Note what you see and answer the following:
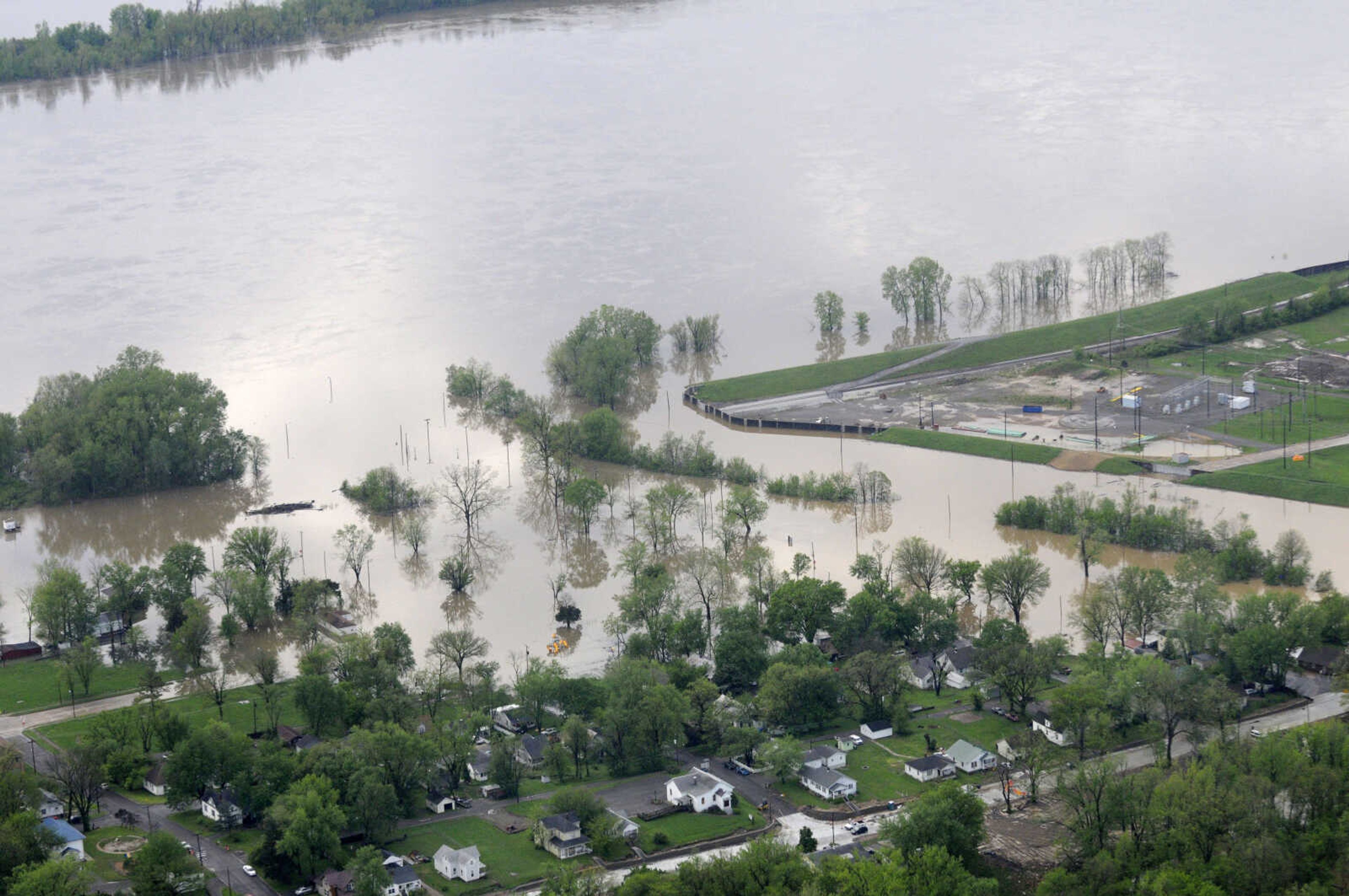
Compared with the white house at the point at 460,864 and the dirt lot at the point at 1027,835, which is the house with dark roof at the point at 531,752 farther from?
the dirt lot at the point at 1027,835

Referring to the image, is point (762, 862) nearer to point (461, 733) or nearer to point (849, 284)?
point (461, 733)

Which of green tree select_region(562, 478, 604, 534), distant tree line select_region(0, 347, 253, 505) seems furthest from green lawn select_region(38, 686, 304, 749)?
distant tree line select_region(0, 347, 253, 505)

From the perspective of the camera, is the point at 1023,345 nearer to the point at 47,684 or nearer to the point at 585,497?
the point at 585,497

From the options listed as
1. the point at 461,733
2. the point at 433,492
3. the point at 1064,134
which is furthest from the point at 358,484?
the point at 1064,134

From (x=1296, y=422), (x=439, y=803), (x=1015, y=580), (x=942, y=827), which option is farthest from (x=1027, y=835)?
(x=1296, y=422)

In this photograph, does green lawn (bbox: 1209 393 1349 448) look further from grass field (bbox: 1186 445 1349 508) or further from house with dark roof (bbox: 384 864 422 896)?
house with dark roof (bbox: 384 864 422 896)

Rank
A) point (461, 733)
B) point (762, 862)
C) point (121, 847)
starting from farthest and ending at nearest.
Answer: point (461, 733)
point (121, 847)
point (762, 862)

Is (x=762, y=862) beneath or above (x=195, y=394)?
beneath
